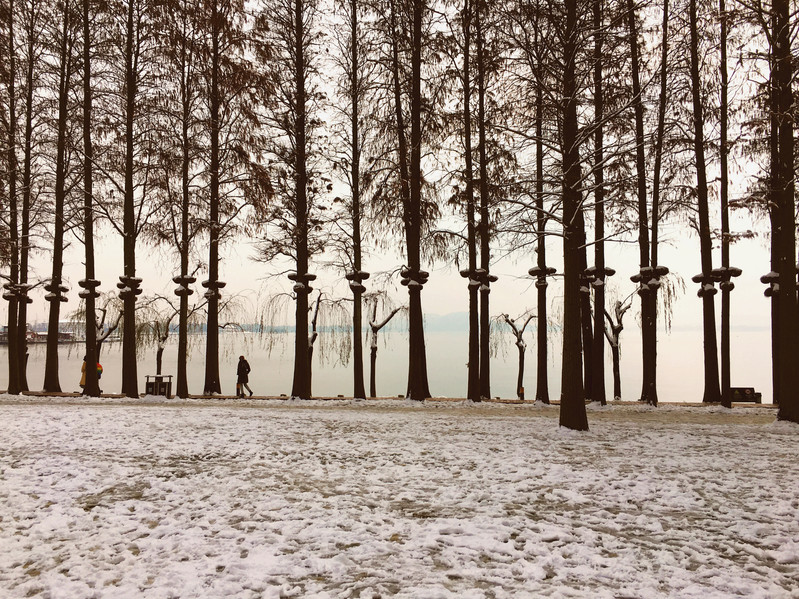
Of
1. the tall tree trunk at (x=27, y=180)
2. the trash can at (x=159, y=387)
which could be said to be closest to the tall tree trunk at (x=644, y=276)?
the trash can at (x=159, y=387)

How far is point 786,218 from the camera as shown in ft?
35.3

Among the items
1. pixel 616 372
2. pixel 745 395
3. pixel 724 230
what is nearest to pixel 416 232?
pixel 724 230

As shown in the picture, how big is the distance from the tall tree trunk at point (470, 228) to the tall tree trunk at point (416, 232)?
144cm

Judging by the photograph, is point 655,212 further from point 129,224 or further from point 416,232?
point 129,224

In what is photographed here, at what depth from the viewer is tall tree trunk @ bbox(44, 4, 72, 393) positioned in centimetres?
1655

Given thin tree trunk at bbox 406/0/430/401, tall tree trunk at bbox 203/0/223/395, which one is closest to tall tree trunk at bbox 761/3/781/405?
thin tree trunk at bbox 406/0/430/401

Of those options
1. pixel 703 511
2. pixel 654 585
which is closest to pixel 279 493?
pixel 654 585

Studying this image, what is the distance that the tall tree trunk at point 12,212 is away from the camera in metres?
17.4

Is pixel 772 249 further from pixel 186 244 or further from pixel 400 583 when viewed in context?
pixel 186 244

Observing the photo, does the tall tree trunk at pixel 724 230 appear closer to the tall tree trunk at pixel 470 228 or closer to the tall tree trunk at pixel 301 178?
the tall tree trunk at pixel 470 228

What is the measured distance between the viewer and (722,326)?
16.0 m

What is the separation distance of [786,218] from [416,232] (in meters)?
9.32

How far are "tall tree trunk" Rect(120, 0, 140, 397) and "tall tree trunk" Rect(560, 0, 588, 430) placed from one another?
12635mm

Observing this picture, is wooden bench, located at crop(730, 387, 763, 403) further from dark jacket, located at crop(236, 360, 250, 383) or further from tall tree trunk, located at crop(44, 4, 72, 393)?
tall tree trunk, located at crop(44, 4, 72, 393)
